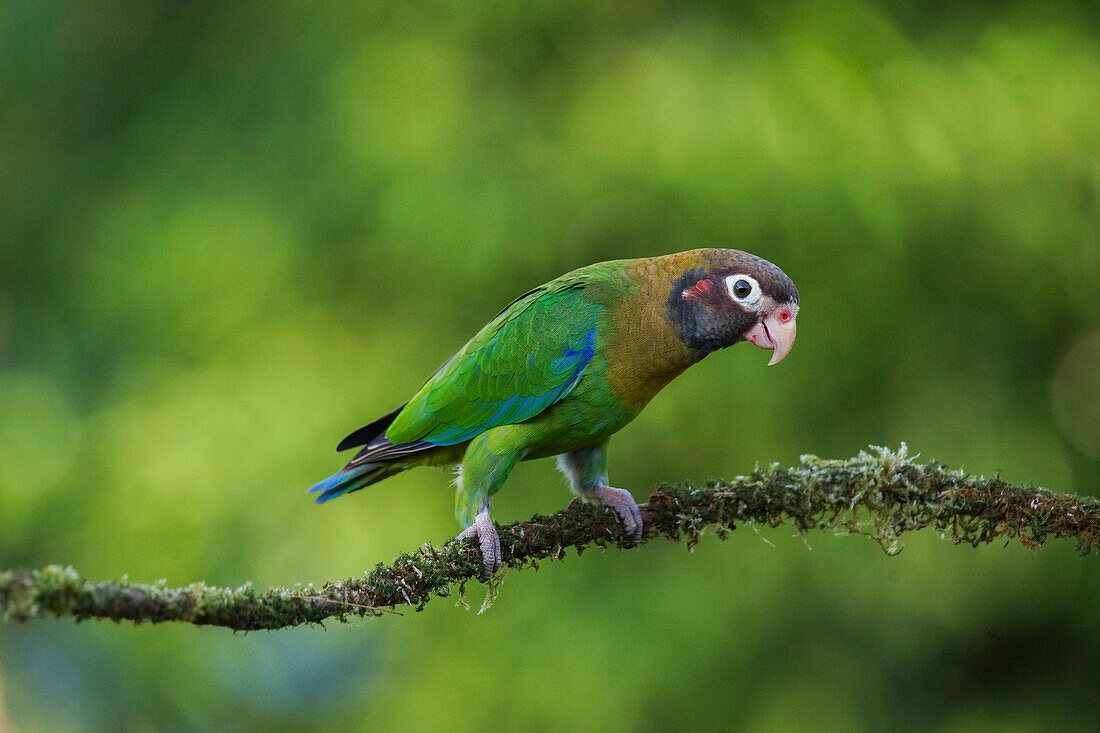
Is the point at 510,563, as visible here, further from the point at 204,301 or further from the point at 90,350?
the point at 90,350

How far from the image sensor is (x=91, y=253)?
7.06 metres

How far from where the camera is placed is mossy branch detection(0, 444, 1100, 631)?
224 centimetres

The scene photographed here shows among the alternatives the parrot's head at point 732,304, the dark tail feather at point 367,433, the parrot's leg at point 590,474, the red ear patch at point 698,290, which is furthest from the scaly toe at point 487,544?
the red ear patch at point 698,290

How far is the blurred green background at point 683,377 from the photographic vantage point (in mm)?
5801

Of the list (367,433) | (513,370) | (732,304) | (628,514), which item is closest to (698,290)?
(732,304)

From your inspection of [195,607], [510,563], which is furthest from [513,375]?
[195,607]

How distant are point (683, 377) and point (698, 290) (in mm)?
2203

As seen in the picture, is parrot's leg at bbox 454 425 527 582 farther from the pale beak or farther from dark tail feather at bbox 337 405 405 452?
the pale beak

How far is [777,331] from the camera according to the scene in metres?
3.80

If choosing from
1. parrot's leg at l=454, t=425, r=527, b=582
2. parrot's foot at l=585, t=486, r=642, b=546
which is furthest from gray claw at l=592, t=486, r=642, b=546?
parrot's leg at l=454, t=425, r=527, b=582

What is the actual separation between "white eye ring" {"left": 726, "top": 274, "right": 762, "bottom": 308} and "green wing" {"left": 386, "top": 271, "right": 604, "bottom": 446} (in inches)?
20.9

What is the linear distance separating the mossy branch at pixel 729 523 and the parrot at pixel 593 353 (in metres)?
0.32

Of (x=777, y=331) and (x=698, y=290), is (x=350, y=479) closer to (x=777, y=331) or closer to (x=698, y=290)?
(x=698, y=290)

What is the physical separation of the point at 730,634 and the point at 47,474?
15.1 ft
